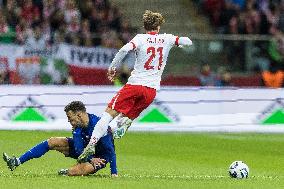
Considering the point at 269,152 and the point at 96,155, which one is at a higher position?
the point at 96,155

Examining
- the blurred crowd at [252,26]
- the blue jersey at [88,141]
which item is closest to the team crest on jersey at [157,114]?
the blurred crowd at [252,26]

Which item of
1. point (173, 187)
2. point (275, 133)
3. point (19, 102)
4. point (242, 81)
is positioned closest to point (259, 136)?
point (275, 133)

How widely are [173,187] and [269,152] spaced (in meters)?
8.31

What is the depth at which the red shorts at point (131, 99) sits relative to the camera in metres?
14.3

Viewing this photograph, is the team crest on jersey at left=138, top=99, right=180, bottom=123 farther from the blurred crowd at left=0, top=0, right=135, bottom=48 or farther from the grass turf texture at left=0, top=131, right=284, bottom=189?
the blurred crowd at left=0, top=0, right=135, bottom=48

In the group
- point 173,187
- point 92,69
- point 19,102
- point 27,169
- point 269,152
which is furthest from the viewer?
point 92,69

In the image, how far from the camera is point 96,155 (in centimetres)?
1316

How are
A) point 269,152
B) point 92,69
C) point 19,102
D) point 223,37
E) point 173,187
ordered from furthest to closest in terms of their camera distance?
1. point 223,37
2. point 92,69
3. point 19,102
4. point 269,152
5. point 173,187

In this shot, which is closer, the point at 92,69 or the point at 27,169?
the point at 27,169

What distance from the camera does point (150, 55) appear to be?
14.2 m

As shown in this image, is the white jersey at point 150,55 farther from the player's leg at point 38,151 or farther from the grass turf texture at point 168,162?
the player's leg at point 38,151

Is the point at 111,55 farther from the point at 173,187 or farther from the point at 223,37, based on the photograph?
the point at 173,187

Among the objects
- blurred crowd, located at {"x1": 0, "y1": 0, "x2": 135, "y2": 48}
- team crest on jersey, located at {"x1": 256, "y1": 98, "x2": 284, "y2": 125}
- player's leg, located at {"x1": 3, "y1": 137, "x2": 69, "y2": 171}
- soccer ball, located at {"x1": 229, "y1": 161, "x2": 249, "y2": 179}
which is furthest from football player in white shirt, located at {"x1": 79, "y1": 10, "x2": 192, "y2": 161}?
team crest on jersey, located at {"x1": 256, "y1": 98, "x2": 284, "y2": 125}

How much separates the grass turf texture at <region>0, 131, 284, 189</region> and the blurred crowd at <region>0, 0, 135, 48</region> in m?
3.05
